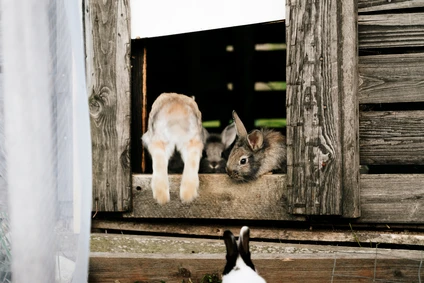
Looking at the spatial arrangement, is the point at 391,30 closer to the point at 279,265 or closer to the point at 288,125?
the point at 288,125

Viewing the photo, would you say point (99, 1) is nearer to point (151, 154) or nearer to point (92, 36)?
point (92, 36)

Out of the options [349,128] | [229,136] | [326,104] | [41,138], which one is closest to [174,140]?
[229,136]

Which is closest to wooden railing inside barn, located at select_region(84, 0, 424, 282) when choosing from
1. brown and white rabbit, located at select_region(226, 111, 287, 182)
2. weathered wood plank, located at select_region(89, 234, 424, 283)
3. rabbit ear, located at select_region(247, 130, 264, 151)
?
brown and white rabbit, located at select_region(226, 111, 287, 182)

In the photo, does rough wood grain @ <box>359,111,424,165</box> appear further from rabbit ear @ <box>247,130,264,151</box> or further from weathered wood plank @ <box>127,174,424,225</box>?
rabbit ear @ <box>247,130,264,151</box>

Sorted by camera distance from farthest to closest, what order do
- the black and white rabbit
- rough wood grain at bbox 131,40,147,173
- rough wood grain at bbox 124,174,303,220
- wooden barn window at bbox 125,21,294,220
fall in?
wooden barn window at bbox 125,21,294,220, rough wood grain at bbox 131,40,147,173, rough wood grain at bbox 124,174,303,220, the black and white rabbit

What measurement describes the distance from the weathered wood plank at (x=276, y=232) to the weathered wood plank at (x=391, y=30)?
1078mm

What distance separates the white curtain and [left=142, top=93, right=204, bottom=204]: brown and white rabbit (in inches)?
40.1

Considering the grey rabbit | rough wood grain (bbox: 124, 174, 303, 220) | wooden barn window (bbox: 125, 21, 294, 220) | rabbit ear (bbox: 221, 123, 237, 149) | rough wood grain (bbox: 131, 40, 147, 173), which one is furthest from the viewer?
wooden barn window (bbox: 125, 21, 294, 220)

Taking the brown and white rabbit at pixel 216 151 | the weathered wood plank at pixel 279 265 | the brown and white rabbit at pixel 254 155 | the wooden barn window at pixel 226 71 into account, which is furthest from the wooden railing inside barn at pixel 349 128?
the wooden barn window at pixel 226 71

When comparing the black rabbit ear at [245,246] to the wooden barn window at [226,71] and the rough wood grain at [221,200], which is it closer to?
the rough wood grain at [221,200]

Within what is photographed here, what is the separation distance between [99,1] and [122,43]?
1.00 ft

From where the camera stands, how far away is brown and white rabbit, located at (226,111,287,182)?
3.55 metres

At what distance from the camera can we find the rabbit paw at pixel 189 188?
354 cm

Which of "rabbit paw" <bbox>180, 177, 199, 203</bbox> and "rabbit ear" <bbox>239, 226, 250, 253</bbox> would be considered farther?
"rabbit paw" <bbox>180, 177, 199, 203</bbox>
